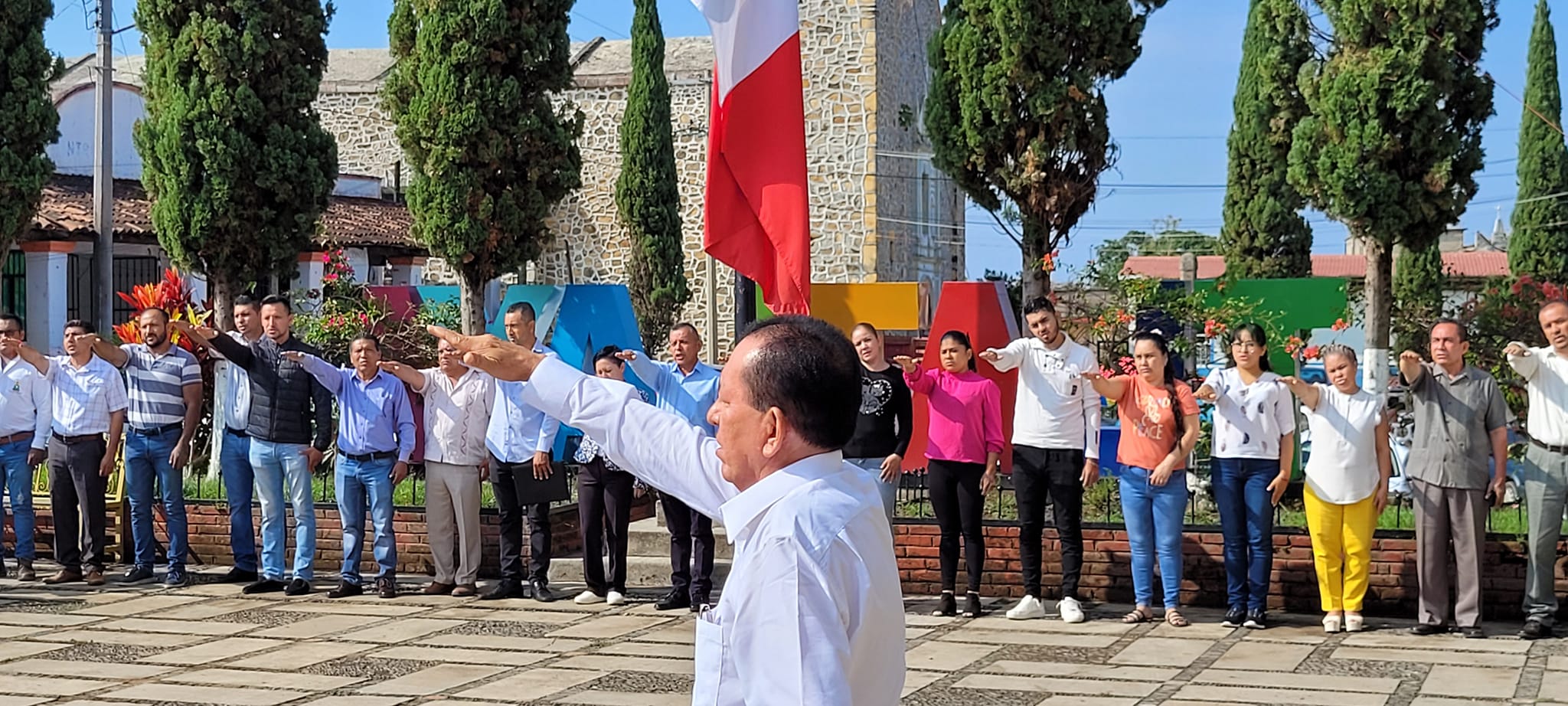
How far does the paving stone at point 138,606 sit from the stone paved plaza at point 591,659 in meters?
0.03

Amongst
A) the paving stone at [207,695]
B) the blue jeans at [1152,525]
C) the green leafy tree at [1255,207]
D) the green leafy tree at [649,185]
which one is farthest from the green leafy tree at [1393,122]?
the green leafy tree at [649,185]

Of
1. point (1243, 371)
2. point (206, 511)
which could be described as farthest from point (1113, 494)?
point (206, 511)

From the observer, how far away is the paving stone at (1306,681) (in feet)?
23.3

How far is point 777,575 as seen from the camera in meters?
2.33

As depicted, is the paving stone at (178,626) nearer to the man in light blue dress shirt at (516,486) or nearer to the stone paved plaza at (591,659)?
the stone paved plaza at (591,659)

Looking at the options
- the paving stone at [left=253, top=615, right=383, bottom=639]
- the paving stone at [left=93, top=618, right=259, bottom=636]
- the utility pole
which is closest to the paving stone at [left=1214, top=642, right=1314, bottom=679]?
the paving stone at [left=253, top=615, right=383, bottom=639]

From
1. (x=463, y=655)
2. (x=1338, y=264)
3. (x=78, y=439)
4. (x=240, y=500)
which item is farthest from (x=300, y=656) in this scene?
(x=1338, y=264)

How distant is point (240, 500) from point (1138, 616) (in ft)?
18.2

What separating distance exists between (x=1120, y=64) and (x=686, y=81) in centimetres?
1931

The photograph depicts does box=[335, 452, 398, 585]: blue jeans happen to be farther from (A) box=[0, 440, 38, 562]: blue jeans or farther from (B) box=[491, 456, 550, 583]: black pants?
(A) box=[0, 440, 38, 562]: blue jeans

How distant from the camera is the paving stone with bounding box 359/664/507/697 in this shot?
702 centimetres

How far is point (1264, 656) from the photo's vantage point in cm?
789

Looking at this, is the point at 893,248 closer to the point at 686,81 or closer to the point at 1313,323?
the point at 686,81

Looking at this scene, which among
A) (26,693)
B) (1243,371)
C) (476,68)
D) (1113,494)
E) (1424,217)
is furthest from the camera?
(476,68)
